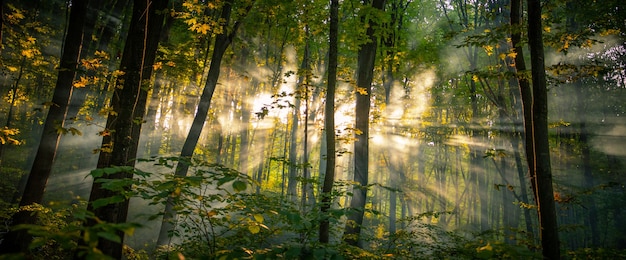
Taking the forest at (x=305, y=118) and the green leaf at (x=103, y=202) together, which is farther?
the forest at (x=305, y=118)

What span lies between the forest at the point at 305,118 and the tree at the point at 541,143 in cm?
2

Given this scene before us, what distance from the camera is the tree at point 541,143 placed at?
400 cm

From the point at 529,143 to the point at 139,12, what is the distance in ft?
21.8

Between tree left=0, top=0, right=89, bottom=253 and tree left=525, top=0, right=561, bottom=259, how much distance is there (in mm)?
8007

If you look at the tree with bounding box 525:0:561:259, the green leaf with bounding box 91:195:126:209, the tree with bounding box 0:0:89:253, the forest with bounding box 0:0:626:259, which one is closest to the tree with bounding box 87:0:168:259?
the forest with bounding box 0:0:626:259

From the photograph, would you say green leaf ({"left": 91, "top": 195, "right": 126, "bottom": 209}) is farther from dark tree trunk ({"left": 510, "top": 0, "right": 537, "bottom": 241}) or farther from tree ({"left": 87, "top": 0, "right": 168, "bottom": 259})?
dark tree trunk ({"left": 510, "top": 0, "right": 537, "bottom": 241})

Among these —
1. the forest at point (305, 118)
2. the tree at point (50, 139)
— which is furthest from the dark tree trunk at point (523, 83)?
the tree at point (50, 139)

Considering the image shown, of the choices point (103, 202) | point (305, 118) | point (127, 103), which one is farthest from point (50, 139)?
point (305, 118)

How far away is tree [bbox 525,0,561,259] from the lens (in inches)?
157

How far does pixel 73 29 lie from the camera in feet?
19.6

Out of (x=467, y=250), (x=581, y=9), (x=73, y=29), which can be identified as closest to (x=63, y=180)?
(x=73, y=29)

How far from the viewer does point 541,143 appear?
4047mm

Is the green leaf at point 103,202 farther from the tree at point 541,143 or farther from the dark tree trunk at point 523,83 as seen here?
the dark tree trunk at point 523,83

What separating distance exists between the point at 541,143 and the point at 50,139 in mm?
9081
